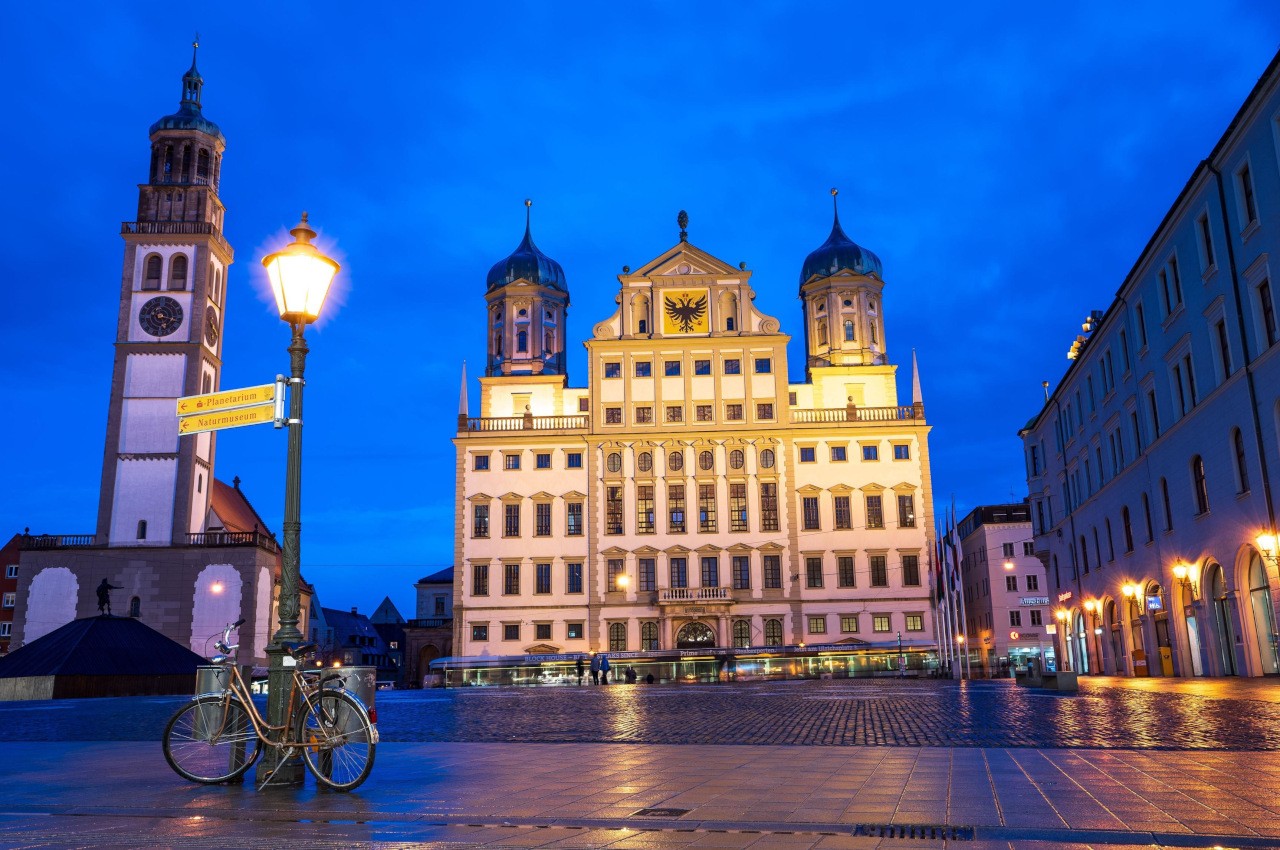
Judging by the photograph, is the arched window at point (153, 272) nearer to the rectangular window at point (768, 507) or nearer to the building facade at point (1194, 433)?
the rectangular window at point (768, 507)

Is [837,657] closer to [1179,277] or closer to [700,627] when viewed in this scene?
[700,627]

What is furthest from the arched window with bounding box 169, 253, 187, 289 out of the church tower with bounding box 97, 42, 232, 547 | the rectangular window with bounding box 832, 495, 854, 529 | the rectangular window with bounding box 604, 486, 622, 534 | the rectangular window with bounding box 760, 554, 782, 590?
the rectangular window with bounding box 832, 495, 854, 529

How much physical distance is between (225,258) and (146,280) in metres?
5.08

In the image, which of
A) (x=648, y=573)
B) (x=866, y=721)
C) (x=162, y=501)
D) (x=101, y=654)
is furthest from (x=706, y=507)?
(x=866, y=721)

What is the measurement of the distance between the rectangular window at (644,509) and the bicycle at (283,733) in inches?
2101

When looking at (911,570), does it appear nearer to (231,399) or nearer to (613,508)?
(613,508)

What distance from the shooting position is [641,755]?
11.6 metres

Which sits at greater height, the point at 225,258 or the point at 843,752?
the point at 225,258

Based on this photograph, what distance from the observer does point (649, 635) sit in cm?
6191

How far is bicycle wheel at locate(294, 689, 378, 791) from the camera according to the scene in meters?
8.84

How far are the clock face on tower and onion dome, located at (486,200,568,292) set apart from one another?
2079 cm

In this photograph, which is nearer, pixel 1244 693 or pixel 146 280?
pixel 1244 693

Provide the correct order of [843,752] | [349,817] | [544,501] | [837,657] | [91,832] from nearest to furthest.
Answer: [91,832]
[349,817]
[843,752]
[837,657]
[544,501]

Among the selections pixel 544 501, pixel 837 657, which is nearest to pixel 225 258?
pixel 544 501
